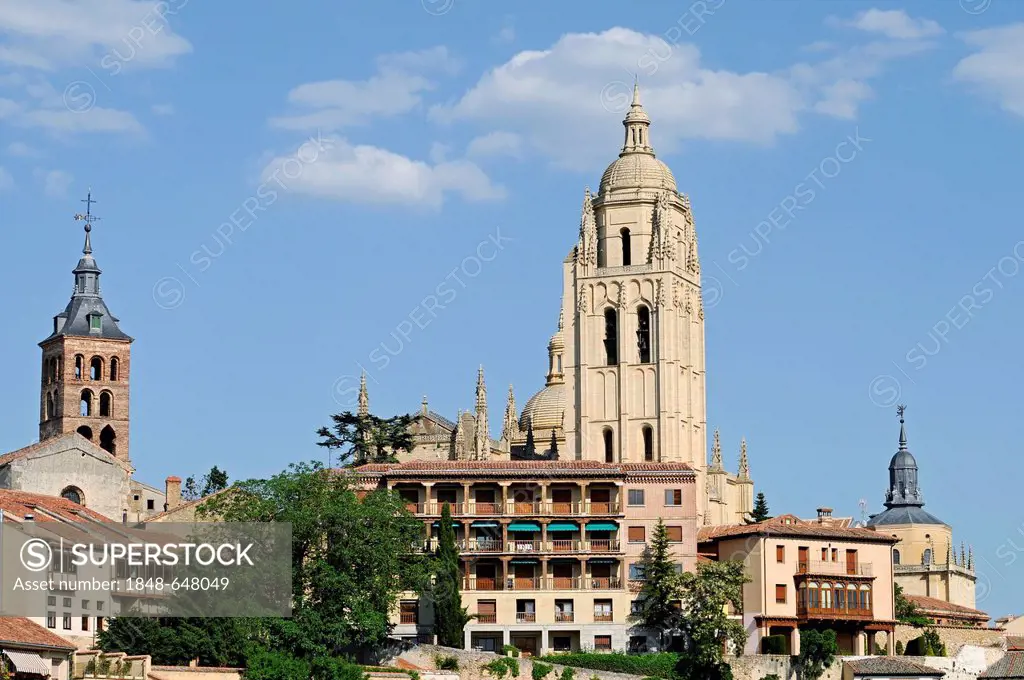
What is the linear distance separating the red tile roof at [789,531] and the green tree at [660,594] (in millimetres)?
5350

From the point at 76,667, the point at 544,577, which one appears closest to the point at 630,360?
Answer: the point at 544,577

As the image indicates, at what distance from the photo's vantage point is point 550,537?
339 feet

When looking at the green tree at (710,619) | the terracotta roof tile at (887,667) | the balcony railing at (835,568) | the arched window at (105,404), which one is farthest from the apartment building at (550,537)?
the arched window at (105,404)

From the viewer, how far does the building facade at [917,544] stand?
509 feet

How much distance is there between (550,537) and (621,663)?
10.1 metres

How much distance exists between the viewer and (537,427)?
136750mm

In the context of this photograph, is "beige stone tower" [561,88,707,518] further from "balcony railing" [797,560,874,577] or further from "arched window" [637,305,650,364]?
"balcony railing" [797,560,874,577]

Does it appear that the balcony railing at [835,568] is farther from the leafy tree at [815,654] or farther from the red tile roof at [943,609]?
the red tile roof at [943,609]

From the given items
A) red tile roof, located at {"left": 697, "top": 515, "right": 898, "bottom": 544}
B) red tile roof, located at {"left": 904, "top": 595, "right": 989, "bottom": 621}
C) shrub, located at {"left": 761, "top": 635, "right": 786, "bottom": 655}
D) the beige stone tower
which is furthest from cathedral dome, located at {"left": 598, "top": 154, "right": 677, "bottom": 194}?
shrub, located at {"left": 761, "top": 635, "right": 786, "bottom": 655}

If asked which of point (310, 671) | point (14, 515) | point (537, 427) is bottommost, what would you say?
point (310, 671)

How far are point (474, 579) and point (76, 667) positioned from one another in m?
25.8

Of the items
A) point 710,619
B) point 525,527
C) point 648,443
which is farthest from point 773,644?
point 648,443

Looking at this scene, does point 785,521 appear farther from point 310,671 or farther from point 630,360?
point 310,671

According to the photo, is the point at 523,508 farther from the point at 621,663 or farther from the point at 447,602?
the point at 621,663
